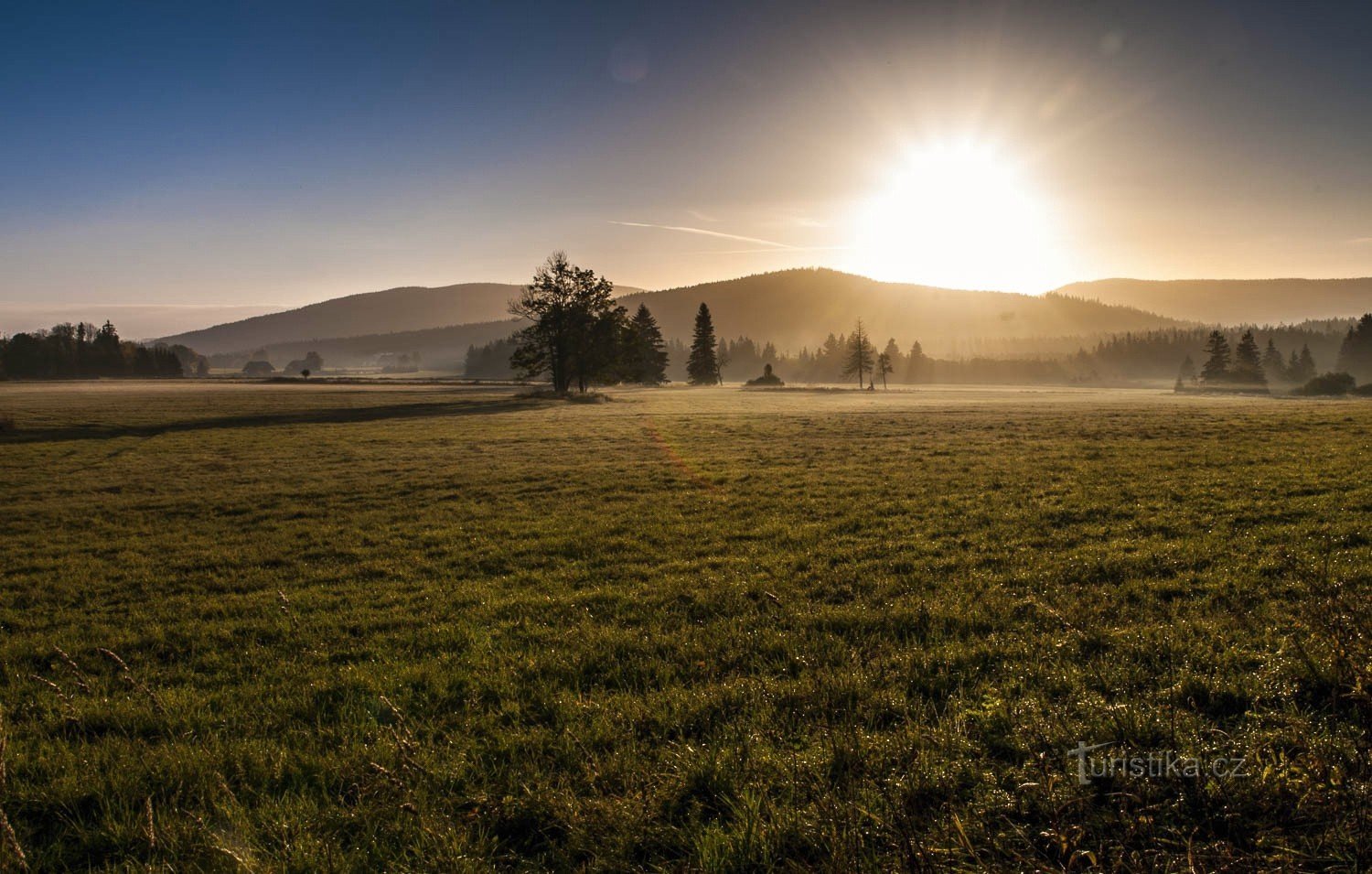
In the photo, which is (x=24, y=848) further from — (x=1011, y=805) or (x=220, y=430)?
(x=220, y=430)

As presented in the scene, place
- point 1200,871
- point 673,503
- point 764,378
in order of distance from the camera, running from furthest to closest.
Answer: point 764,378
point 673,503
point 1200,871

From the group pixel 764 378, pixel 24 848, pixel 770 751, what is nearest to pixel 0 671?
pixel 24 848

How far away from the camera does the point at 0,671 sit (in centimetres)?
677

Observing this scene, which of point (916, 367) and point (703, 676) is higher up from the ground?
point (916, 367)

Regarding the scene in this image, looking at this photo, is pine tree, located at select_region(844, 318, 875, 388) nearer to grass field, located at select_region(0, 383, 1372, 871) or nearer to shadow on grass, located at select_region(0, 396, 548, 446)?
shadow on grass, located at select_region(0, 396, 548, 446)

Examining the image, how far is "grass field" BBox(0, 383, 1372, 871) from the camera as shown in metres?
3.50

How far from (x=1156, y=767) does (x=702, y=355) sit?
10302 cm

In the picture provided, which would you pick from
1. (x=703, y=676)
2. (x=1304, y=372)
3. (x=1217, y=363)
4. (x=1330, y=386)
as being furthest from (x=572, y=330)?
(x=1304, y=372)

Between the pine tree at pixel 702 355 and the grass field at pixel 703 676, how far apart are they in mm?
90203

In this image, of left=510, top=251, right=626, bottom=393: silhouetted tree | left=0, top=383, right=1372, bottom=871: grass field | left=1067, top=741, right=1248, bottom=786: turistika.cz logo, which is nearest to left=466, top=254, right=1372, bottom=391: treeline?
left=510, top=251, right=626, bottom=393: silhouetted tree

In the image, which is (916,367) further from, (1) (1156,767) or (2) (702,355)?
(1) (1156,767)

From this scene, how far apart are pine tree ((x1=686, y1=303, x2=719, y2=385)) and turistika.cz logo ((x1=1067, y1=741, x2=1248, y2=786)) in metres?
100

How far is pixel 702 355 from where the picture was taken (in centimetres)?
10544

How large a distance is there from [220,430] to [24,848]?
3661cm
